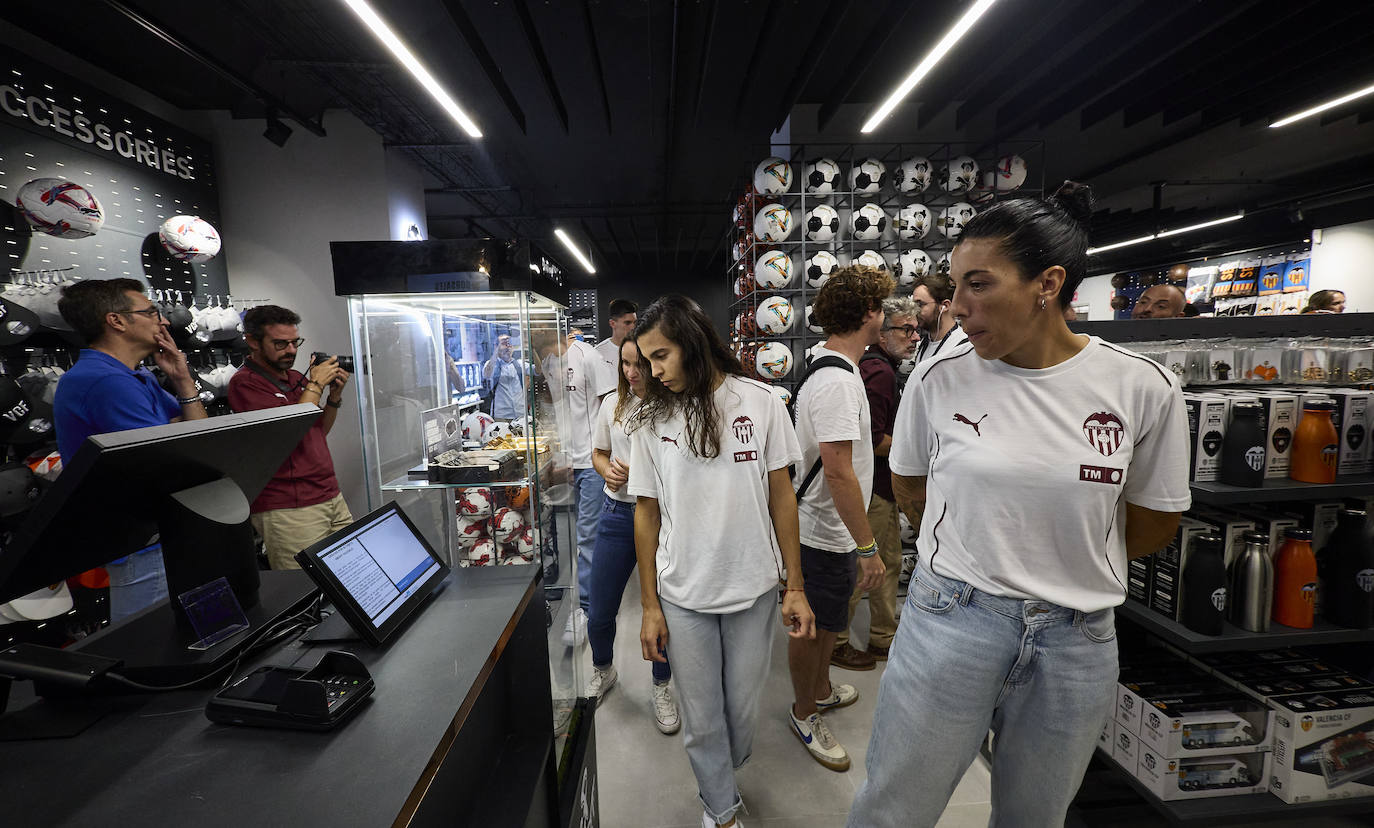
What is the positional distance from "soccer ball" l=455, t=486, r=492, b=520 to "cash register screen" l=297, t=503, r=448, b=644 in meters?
0.56

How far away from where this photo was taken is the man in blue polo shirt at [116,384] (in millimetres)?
2051

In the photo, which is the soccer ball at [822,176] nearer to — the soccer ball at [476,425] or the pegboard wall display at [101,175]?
the soccer ball at [476,425]

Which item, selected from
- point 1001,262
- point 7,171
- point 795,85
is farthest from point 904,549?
point 7,171

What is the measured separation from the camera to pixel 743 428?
1.52 m

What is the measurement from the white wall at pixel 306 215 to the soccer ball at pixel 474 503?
3.35 metres

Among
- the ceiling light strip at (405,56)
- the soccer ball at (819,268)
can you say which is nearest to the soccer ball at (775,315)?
→ the soccer ball at (819,268)

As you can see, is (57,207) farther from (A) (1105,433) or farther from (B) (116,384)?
(A) (1105,433)

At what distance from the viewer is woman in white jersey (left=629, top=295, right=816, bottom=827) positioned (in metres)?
1.49

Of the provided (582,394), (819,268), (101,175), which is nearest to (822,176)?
(819,268)

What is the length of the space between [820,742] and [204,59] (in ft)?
16.8

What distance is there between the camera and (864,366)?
2.74 meters

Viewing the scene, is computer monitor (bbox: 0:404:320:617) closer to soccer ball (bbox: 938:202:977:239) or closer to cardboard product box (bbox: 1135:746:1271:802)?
cardboard product box (bbox: 1135:746:1271:802)

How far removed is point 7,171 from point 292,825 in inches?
171

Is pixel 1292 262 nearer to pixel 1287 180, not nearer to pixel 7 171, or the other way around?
pixel 1287 180
